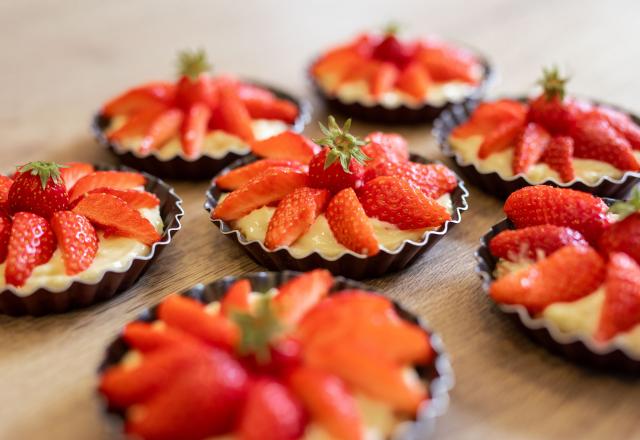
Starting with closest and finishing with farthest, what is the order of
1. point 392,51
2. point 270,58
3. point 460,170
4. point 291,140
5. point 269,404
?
point 269,404
point 291,140
point 460,170
point 392,51
point 270,58

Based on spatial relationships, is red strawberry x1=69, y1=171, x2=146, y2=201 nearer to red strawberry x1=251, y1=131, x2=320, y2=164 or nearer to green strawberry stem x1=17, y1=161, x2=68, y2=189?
green strawberry stem x1=17, y1=161, x2=68, y2=189

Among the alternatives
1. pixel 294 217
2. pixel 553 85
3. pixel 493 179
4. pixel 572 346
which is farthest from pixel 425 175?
pixel 572 346

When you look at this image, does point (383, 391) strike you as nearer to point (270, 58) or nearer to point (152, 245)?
point (152, 245)

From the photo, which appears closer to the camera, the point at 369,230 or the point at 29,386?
the point at 29,386

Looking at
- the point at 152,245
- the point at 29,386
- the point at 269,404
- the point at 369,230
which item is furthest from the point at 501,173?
the point at 29,386

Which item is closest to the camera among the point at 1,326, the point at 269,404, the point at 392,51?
the point at 269,404

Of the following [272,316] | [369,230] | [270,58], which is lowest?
[270,58]

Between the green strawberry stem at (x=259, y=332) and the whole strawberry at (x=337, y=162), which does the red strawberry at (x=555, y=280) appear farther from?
the green strawberry stem at (x=259, y=332)
